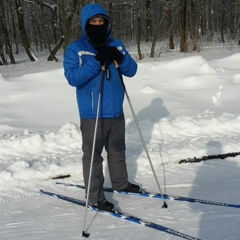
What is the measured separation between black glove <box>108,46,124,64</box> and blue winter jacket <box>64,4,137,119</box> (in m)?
0.09

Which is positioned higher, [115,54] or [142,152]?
[115,54]

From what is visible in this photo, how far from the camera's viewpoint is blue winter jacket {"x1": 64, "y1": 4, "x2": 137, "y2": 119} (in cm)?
277

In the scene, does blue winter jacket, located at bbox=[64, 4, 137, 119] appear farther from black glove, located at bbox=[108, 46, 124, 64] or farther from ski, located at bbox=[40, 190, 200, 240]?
ski, located at bbox=[40, 190, 200, 240]

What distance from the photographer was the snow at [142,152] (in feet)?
9.43

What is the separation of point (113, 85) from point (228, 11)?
3494 centimetres

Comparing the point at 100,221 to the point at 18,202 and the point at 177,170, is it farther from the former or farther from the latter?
the point at 177,170

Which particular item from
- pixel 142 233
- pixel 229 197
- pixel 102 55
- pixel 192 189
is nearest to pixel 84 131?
pixel 102 55

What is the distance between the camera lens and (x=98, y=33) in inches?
112

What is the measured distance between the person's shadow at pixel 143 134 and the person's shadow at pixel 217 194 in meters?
0.62

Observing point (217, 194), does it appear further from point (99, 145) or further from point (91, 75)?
point (91, 75)

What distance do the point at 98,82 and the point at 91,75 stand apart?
0.49ft

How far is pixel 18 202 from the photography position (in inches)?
132

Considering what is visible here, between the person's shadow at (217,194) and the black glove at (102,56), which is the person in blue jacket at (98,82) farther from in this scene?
the person's shadow at (217,194)

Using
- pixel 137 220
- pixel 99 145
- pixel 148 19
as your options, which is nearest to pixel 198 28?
pixel 99 145
